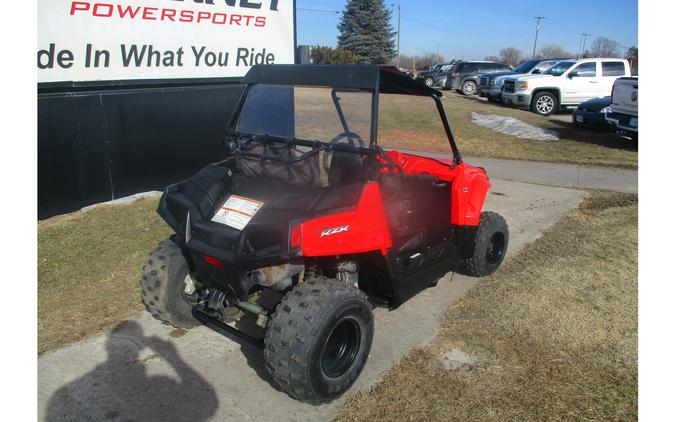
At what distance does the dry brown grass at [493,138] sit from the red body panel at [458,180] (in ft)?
0.41

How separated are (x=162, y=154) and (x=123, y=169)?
0.60 m

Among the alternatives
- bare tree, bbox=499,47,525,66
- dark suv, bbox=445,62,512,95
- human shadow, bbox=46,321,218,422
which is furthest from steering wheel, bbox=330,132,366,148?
bare tree, bbox=499,47,525,66

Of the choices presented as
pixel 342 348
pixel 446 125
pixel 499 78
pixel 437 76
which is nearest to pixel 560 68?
pixel 499 78

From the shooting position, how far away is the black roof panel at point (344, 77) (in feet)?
10.1

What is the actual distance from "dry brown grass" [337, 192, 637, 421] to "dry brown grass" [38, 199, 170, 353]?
2097 millimetres

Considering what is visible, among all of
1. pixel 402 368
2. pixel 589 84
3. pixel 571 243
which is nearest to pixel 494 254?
pixel 571 243

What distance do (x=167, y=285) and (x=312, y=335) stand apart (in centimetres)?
123

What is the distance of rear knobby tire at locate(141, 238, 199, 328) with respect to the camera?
335 centimetres

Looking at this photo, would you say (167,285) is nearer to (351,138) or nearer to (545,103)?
(351,138)

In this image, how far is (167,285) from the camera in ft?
11.0

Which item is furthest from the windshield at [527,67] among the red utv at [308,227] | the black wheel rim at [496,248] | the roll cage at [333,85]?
the roll cage at [333,85]

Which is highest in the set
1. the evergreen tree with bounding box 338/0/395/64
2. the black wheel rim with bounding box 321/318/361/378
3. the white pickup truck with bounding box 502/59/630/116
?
the evergreen tree with bounding box 338/0/395/64

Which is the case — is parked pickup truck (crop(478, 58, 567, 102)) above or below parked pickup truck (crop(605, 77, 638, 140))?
above

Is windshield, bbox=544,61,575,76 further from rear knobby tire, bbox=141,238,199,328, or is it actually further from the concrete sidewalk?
rear knobby tire, bbox=141,238,199,328
